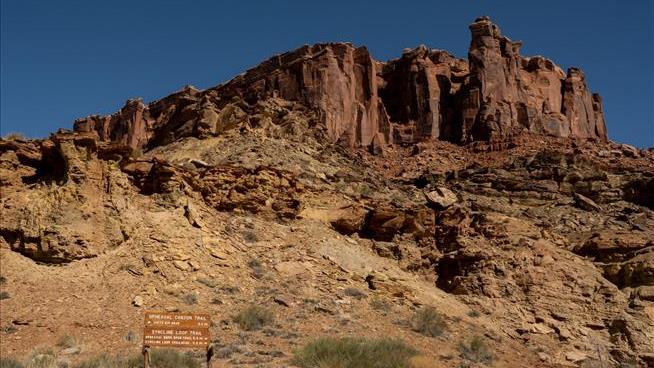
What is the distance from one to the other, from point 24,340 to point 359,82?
50459 mm

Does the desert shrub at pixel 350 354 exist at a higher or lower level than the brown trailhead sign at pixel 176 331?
lower

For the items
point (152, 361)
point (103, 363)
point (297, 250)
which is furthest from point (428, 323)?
point (103, 363)

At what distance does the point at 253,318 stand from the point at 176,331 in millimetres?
4702

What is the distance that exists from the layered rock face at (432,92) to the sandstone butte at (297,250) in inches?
820

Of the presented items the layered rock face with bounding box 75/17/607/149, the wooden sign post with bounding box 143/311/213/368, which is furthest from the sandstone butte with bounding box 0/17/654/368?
the layered rock face with bounding box 75/17/607/149

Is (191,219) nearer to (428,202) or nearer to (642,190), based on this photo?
(428,202)

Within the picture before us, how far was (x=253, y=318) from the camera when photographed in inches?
637

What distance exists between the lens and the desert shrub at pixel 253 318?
1599 centimetres

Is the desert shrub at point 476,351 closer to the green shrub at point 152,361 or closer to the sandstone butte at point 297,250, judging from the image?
the sandstone butte at point 297,250

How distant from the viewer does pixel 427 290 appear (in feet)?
71.3

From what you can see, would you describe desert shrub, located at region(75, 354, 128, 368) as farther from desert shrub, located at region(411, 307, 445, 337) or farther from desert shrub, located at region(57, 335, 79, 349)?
desert shrub, located at region(411, 307, 445, 337)

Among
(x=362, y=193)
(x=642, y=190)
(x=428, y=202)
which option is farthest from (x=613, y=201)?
(x=362, y=193)

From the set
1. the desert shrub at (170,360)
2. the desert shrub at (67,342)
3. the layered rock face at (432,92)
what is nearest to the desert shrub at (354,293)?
the desert shrub at (170,360)

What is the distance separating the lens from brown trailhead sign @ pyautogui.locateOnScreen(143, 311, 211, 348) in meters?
11.5
